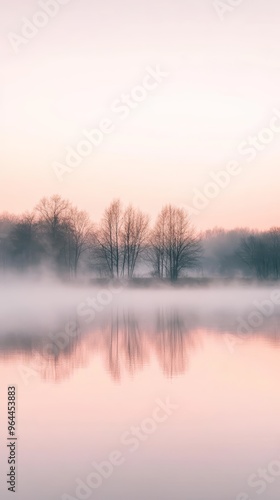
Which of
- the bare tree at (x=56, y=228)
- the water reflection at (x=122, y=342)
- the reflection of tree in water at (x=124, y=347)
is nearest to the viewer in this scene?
the reflection of tree in water at (x=124, y=347)

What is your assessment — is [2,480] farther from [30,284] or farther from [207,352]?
[30,284]

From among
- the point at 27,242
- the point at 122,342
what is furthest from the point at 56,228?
the point at 122,342

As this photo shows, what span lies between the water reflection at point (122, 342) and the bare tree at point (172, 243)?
43.5 meters

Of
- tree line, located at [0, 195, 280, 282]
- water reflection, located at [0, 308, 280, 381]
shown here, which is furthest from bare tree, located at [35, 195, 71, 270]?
water reflection, located at [0, 308, 280, 381]

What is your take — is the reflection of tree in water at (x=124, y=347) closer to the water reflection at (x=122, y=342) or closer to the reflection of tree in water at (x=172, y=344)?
the water reflection at (x=122, y=342)

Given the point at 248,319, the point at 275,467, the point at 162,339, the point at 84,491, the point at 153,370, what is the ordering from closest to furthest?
the point at 84,491, the point at 275,467, the point at 153,370, the point at 162,339, the point at 248,319

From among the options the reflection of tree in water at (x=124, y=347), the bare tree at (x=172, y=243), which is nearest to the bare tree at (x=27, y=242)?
the bare tree at (x=172, y=243)

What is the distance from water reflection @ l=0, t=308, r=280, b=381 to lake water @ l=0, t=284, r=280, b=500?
43 mm

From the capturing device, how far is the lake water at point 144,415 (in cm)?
988

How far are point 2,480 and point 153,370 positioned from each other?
9036 mm

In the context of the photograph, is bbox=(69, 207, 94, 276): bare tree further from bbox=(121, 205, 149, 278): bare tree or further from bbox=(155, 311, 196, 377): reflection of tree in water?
bbox=(155, 311, 196, 377): reflection of tree in water

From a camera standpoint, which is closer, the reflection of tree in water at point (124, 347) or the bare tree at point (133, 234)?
the reflection of tree in water at point (124, 347)

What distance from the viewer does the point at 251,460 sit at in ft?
35.1

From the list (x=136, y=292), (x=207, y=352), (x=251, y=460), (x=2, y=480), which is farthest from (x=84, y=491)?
(x=136, y=292)
